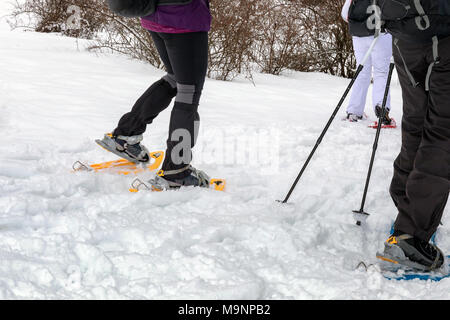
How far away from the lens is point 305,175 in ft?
12.3

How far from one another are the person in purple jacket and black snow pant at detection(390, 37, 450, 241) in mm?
1127

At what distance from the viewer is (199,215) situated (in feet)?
9.02

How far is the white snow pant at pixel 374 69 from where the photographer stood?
205 inches

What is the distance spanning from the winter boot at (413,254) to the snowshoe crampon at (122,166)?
1872 millimetres

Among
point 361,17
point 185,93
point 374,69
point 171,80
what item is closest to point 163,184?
point 185,93

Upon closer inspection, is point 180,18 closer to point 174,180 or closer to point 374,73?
point 174,180

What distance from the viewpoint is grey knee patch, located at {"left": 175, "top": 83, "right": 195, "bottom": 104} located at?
3.01 meters

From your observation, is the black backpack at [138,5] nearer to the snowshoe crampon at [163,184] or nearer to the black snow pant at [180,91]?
the black snow pant at [180,91]

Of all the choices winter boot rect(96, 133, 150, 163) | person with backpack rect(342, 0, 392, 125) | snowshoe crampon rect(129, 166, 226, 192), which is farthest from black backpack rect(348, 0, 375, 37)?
person with backpack rect(342, 0, 392, 125)

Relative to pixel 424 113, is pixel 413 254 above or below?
below

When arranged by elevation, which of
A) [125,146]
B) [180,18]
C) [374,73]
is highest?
[180,18]

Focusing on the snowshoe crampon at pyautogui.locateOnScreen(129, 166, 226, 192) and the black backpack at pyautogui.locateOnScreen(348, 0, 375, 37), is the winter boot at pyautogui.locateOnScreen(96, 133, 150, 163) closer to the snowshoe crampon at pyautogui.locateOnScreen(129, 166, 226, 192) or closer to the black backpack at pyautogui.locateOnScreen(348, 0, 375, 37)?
the snowshoe crampon at pyautogui.locateOnScreen(129, 166, 226, 192)

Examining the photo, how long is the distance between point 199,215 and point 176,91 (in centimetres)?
96

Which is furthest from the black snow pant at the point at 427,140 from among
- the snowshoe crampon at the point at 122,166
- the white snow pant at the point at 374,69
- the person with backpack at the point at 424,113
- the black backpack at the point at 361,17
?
the white snow pant at the point at 374,69
